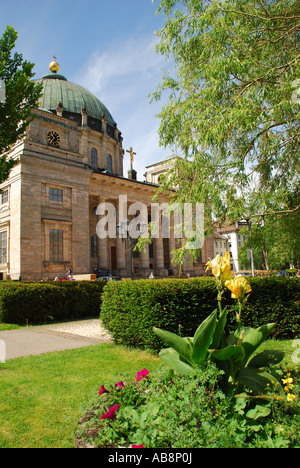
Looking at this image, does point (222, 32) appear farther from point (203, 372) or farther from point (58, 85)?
point (58, 85)

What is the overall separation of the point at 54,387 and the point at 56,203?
92.4 feet

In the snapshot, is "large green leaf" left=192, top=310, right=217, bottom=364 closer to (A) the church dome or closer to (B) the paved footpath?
(B) the paved footpath

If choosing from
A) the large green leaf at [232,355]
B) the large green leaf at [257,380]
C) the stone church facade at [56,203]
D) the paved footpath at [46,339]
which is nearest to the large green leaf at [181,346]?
the large green leaf at [232,355]

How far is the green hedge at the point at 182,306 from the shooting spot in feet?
23.4

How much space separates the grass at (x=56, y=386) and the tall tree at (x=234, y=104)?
440 cm

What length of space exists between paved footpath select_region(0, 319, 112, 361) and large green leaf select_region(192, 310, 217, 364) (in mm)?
5509

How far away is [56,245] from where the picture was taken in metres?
31.1

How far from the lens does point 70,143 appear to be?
113 ft

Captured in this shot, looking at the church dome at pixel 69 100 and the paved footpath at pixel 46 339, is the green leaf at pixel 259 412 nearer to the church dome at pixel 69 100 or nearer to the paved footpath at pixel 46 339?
the paved footpath at pixel 46 339

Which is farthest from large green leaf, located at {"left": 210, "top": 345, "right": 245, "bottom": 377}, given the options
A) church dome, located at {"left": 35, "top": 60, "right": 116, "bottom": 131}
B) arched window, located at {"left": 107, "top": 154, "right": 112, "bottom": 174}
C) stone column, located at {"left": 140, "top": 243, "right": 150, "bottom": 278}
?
arched window, located at {"left": 107, "top": 154, "right": 112, "bottom": 174}

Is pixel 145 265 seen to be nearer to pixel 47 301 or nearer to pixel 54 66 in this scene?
pixel 47 301

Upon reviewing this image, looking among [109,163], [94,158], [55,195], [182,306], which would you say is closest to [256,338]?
[182,306]

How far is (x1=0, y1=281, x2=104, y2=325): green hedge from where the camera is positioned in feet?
42.5
